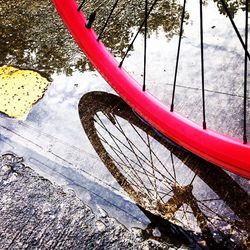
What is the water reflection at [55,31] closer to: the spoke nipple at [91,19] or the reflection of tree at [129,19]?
the reflection of tree at [129,19]

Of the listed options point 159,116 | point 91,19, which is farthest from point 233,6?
point 159,116

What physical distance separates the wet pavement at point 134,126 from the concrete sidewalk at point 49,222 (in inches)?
2.3

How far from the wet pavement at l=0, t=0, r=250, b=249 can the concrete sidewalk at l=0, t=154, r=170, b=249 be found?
6 cm

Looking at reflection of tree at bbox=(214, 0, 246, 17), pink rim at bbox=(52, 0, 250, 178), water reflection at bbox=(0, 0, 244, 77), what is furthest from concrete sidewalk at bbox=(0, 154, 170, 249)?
reflection of tree at bbox=(214, 0, 246, 17)

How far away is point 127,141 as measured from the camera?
237 cm

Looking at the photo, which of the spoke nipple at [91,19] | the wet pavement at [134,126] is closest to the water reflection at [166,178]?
the wet pavement at [134,126]

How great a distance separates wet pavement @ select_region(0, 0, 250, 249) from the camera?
6.65 feet

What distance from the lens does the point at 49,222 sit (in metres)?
2.06

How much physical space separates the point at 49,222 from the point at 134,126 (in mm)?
735

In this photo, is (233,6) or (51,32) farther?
(51,32)

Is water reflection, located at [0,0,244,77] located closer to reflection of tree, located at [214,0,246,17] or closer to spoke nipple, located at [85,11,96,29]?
reflection of tree, located at [214,0,246,17]

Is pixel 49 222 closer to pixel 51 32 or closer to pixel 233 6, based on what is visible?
pixel 51 32

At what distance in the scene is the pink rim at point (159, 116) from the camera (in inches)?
76.5

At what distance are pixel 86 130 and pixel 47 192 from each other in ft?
1.50
